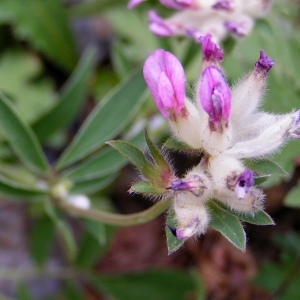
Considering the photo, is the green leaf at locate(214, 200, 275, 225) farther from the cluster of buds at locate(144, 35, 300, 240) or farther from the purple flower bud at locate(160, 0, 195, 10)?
the purple flower bud at locate(160, 0, 195, 10)

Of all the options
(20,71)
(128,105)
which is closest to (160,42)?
(128,105)

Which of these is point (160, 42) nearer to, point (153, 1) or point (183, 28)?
point (153, 1)

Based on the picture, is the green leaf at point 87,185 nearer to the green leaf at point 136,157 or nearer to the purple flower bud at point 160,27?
the purple flower bud at point 160,27

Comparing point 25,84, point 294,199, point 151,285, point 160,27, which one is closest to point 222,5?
point 160,27

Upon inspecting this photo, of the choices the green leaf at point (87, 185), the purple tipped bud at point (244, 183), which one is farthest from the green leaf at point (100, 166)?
the purple tipped bud at point (244, 183)

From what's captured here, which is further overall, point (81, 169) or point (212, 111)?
point (81, 169)

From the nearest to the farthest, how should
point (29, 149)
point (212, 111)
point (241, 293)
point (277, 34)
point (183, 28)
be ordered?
point (212, 111) < point (183, 28) < point (29, 149) < point (277, 34) < point (241, 293)

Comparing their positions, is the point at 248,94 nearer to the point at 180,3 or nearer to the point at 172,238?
the point at 172,238
